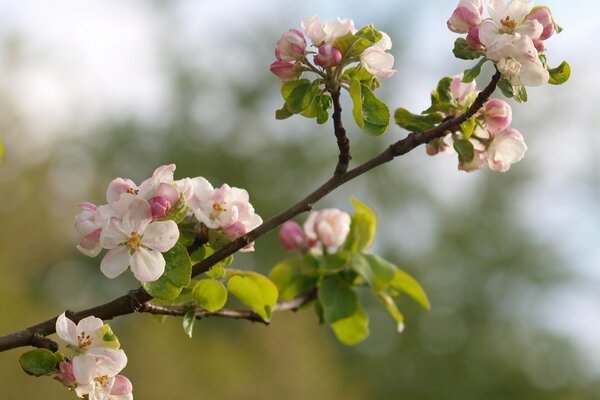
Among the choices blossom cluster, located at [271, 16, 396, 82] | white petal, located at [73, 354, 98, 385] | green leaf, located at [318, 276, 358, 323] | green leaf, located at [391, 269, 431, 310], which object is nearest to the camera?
white petal, located at [73, 354, 98, 385]

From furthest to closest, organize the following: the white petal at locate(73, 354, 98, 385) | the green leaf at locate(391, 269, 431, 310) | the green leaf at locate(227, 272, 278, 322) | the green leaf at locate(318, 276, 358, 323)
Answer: the green leaf at locate(391, 269, 431, 310)
the green leaf at locate(318, 276, 358, 323)
the green leaf at locate(227, 272, 278, 322)
the white petal at locate(73, 354, 98, 385)

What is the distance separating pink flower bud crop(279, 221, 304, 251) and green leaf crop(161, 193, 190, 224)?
0.73 m

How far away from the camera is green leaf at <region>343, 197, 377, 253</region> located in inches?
73.9

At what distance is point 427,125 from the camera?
1303 mm

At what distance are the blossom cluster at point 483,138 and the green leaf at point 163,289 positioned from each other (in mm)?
393

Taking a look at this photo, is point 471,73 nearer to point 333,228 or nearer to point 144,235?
point 144,235

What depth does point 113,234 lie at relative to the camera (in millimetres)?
1108

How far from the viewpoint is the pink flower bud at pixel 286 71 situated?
1.23m

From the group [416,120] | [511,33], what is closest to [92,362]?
[416,120]

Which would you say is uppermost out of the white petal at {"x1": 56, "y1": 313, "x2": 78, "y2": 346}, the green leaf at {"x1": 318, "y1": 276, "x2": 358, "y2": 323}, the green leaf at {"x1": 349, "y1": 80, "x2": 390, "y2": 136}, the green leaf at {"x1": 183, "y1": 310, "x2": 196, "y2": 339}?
the green leaf at {"x1": 349, "y1": 80, "x2": 390, "y2": 136}

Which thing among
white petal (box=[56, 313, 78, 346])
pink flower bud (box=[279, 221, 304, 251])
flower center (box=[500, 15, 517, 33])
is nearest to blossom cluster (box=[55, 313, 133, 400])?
white petal (box=[56, 313, 78, 346])

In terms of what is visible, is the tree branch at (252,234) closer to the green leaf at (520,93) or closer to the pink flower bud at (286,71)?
the green leaf at (520,93)

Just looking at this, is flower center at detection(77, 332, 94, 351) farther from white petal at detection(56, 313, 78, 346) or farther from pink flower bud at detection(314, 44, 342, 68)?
pink flower bud at detection(314, 44, 342, 68)

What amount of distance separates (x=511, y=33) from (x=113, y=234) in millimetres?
529
